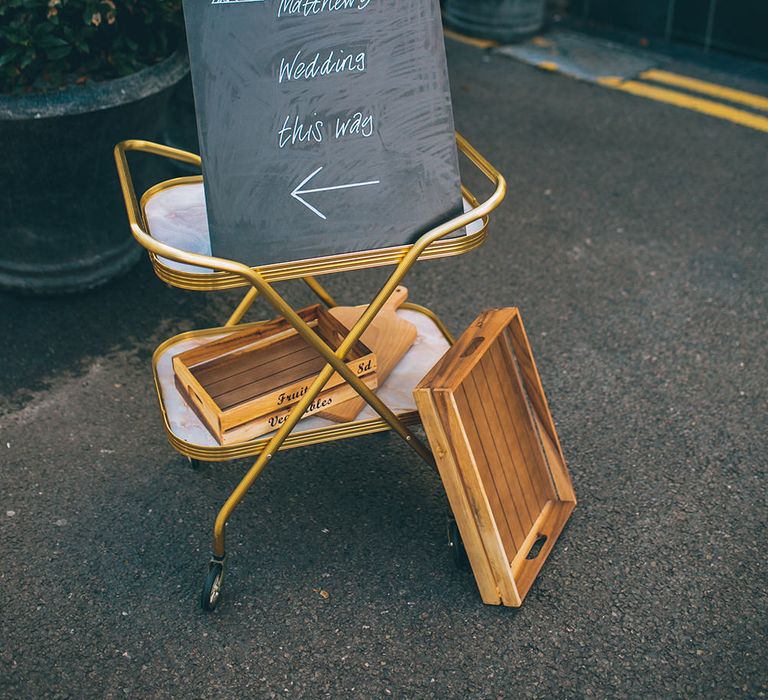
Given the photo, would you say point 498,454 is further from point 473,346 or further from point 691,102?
point 691,102

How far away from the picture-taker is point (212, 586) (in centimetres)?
269

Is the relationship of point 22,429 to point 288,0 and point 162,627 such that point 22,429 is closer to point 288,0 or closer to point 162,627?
point 162,627

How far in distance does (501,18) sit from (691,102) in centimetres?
152

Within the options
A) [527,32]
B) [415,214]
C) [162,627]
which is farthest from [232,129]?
[527,32]

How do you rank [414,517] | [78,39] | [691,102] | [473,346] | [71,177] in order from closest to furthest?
[473,346], [414,517], [78,39], [71,177], [691,102]

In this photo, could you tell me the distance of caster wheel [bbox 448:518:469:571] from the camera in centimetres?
280

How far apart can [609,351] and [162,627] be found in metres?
1.98

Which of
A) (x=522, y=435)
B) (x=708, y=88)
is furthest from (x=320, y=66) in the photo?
(x=708, y=88)

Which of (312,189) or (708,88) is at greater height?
(312,189)

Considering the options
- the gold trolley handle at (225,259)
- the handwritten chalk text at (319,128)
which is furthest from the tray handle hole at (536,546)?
the handwritten chalk text at (319,128)

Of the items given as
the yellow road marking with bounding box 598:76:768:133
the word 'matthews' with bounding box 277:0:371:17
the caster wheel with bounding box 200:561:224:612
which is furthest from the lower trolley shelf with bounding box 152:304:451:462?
the yellow road marking with bounding box 598:76:768:133

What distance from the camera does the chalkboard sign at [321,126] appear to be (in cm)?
230

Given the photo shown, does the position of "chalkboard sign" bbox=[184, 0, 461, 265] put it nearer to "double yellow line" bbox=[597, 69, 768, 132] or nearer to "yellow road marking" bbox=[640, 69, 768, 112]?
"double yellow line" bbox=[597, 69, 768, 132]

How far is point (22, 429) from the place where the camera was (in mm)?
3342
